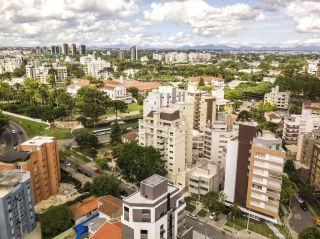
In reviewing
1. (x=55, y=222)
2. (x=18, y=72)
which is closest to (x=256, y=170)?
(x=55, y=222)

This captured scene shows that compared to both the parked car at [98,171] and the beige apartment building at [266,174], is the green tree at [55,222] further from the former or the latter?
the beige apartment building at [266,174]

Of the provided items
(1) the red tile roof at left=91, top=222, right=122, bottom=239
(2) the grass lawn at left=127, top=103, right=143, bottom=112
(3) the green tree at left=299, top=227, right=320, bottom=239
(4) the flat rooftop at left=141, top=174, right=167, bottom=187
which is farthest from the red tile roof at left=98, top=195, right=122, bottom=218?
(2) the grass lawn at left=127, top=103, right=143, bottom=112

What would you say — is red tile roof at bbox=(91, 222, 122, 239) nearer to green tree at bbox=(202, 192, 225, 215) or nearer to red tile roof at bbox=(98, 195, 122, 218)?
red tile roof at bbox=(98, 195, 122, 218)

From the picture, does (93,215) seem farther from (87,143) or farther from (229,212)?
(87,143)

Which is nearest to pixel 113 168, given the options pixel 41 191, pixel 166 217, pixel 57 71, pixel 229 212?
pixel 41 191

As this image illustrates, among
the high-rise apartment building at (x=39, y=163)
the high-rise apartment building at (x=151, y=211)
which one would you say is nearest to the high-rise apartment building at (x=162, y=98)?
the high-rise apartment building at (x=39, y=163)

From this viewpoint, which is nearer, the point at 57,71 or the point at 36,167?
the point at 36,167
